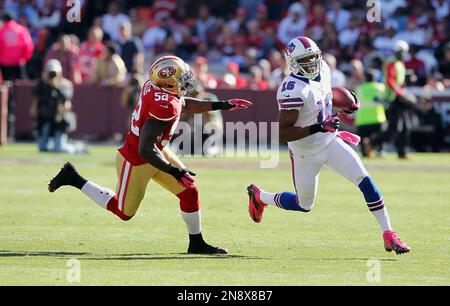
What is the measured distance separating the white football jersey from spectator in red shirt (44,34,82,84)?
41.5 ft

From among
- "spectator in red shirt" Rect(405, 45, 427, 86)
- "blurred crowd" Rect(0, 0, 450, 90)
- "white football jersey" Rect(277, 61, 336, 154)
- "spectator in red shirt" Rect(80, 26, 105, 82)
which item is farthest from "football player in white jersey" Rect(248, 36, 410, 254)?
"spectator in red shirt" Rect(80, 26, 105, 82)

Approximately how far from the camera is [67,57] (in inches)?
834

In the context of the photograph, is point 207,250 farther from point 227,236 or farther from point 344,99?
point 344,99

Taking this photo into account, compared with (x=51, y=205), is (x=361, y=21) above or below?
above

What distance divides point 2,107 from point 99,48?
10.3ft

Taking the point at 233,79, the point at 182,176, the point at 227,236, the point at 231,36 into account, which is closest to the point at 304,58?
the point at 182,176

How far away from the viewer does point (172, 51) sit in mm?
22875

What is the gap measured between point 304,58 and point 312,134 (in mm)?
650

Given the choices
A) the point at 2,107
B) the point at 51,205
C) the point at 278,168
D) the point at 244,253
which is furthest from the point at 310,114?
the point at 2,107

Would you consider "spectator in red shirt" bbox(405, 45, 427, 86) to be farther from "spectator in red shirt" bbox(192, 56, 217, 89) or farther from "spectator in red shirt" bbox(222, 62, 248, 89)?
"spectator in red shirt" bbox(192, 56, 217, 89)

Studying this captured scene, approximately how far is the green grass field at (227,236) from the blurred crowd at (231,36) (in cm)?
579

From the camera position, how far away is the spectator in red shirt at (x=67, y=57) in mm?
21047
